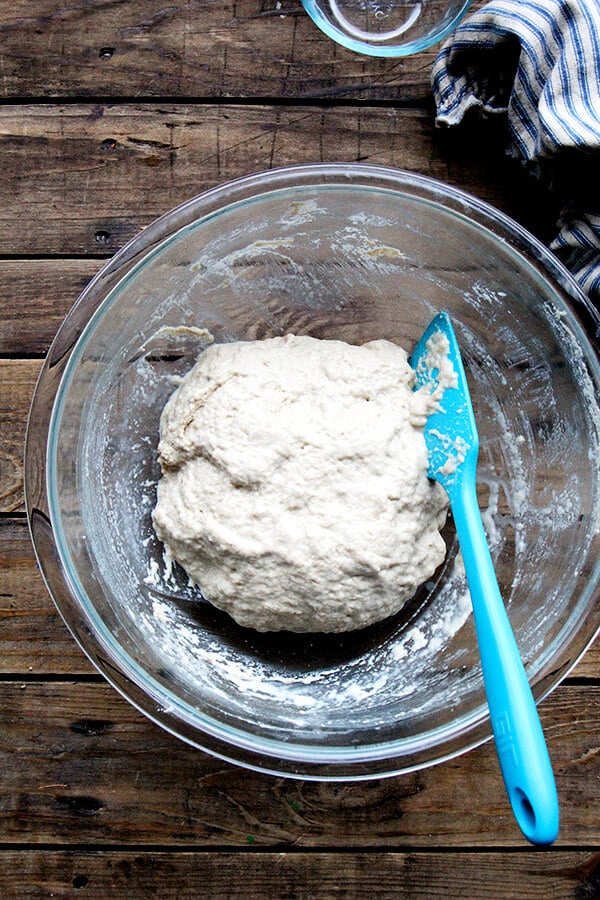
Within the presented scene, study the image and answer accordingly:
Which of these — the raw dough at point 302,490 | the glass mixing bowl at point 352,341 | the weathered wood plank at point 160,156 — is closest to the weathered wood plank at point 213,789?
the glass mixing bowl at point 352,341

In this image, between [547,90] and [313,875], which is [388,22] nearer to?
[547,90]

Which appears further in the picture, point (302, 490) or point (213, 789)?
point (213, 789)

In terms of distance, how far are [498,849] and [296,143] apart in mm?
1272

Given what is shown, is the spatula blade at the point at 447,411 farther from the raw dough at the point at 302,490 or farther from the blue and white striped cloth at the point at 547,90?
the blue and white striped cloth at the point at 547,90

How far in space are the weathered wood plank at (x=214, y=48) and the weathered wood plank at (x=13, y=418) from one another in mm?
545

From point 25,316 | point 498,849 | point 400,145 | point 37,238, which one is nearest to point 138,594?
point 25,316

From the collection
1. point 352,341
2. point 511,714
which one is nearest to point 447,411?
point 352,341

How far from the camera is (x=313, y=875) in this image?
131 cm

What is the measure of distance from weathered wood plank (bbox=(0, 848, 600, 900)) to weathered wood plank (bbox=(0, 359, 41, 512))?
0.65m

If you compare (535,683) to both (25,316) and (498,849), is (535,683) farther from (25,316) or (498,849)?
(25,316)

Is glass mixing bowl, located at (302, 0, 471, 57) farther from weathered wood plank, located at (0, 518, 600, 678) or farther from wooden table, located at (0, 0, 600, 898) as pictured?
weathered wood plank, located at (0, 518, 600, 678)

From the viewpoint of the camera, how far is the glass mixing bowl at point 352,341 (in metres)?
1.15

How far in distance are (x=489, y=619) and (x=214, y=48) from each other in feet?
3.42

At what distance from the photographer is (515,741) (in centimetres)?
91
